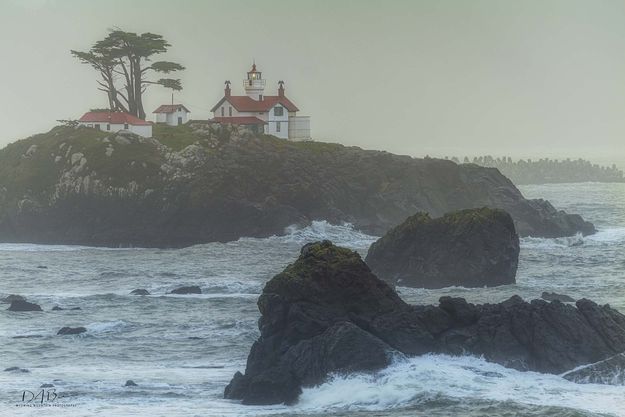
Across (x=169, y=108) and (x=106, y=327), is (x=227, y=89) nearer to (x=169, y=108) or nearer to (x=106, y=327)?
(x=169, y=108)

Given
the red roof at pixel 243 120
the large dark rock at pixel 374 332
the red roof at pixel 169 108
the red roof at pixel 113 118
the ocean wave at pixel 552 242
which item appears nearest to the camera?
the large dark rock at pixel 374 332

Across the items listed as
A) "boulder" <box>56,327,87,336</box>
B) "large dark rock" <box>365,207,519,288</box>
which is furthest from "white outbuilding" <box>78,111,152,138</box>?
"boulder" <box>56,327,87,336</box>

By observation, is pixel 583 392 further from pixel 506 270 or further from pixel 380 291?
pixel 506 270

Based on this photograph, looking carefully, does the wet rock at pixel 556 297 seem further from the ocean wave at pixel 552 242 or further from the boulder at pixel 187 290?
the ocean wave at pixel 552 242


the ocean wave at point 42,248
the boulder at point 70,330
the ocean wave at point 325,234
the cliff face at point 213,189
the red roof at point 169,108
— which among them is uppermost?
the red roof at point 169,108

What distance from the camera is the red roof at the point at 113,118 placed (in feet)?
464

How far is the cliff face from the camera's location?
397 ft

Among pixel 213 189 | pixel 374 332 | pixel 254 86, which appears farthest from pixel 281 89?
pixel 374 332

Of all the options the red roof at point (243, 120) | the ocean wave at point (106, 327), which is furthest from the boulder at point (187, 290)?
the red roof at point (243, 120)

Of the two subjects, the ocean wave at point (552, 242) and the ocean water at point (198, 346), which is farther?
the ocean wave at point (552, 242)

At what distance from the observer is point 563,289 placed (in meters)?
83.1

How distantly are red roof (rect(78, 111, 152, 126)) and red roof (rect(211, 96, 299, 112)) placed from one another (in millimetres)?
15255

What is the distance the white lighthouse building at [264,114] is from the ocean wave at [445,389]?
102573 millimetres

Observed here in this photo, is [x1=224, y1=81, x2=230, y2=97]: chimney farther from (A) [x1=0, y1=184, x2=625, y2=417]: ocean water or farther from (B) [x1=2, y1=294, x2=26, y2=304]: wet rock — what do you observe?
(B) [x1=2, y1=294, x2=26, y2=304]: wet rock
